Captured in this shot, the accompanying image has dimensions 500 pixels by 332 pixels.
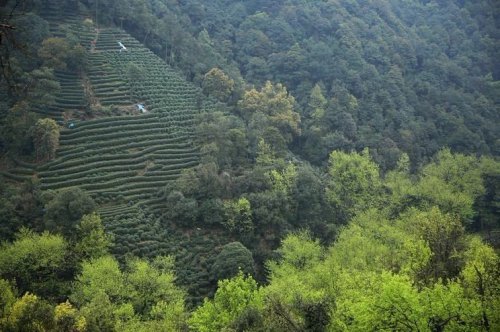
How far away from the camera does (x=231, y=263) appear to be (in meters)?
41.5

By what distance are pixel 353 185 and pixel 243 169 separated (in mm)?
15403

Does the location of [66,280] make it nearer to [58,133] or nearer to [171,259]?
[171,259]

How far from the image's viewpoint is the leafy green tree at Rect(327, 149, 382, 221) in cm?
5669

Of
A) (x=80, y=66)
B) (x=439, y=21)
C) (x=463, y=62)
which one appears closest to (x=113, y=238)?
(x=80, y=66)

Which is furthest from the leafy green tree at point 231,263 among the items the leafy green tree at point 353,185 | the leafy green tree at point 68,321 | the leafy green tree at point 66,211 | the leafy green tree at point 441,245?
the leafy green tree at point 353,185

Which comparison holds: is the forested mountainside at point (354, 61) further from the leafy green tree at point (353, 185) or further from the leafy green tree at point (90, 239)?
the leafy green tree at point (90, 239)

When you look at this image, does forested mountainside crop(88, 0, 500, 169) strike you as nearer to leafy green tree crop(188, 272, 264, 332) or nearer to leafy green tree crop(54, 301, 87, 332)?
leafy green tree crop(188, 272, 264, 332)

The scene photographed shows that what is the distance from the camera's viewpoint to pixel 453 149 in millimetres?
77875

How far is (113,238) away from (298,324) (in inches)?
990

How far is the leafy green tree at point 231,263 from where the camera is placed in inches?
1631

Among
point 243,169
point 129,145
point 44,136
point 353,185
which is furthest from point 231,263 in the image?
point 44,136

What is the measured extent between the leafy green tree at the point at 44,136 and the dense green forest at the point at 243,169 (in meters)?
0.22

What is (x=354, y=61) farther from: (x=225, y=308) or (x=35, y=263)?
(x=35, y=263)

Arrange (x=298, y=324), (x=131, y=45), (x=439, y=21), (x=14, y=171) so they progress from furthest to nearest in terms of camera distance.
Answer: (x=439, y=21), (x=131, y=45), (x=14, y=171), (x=298, y=324)
